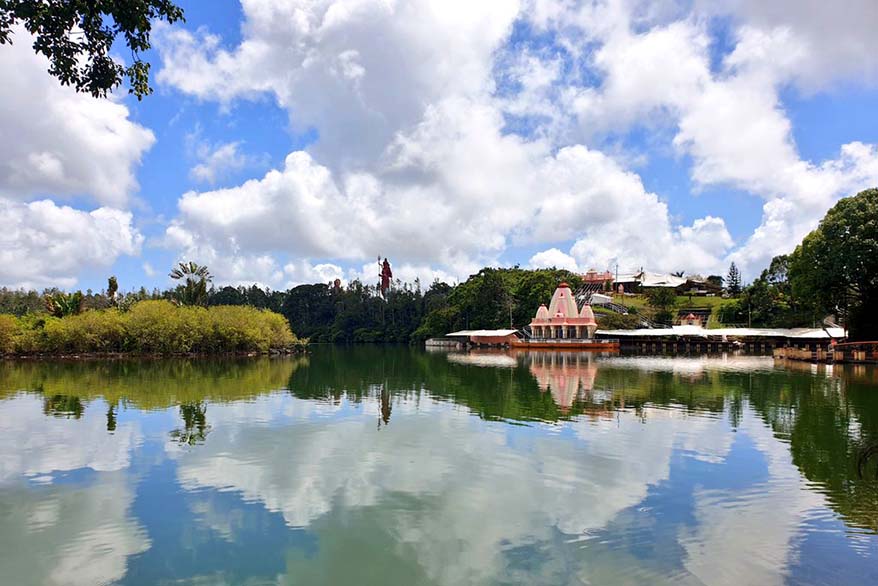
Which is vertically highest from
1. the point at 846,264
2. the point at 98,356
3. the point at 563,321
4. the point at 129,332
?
the point at 846,264

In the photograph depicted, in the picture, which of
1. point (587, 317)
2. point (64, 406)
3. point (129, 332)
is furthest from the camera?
point (587, 317)

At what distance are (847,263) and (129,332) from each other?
47.3 meters

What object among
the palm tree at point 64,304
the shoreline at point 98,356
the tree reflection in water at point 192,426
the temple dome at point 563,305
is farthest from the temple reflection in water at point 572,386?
the palm tree at point 64,304

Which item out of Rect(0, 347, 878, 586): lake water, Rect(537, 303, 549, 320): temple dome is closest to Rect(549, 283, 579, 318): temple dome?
Rect(537, 303, 549, 320): temple dome

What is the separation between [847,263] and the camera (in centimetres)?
3195

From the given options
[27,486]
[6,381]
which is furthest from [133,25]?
[6,381]

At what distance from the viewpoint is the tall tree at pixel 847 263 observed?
31.5 meters

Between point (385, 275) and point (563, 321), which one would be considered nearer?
point (563, 321)

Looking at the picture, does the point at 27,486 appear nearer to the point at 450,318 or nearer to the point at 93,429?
the point at 93,429

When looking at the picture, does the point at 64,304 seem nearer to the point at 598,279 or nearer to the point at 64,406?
the point at 64,406

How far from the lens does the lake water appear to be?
668cm

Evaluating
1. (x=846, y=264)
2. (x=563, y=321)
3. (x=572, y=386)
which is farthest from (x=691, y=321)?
(x=572, y=386)

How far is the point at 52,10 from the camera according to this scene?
612 cm

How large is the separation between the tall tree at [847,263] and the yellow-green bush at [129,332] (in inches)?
1621
